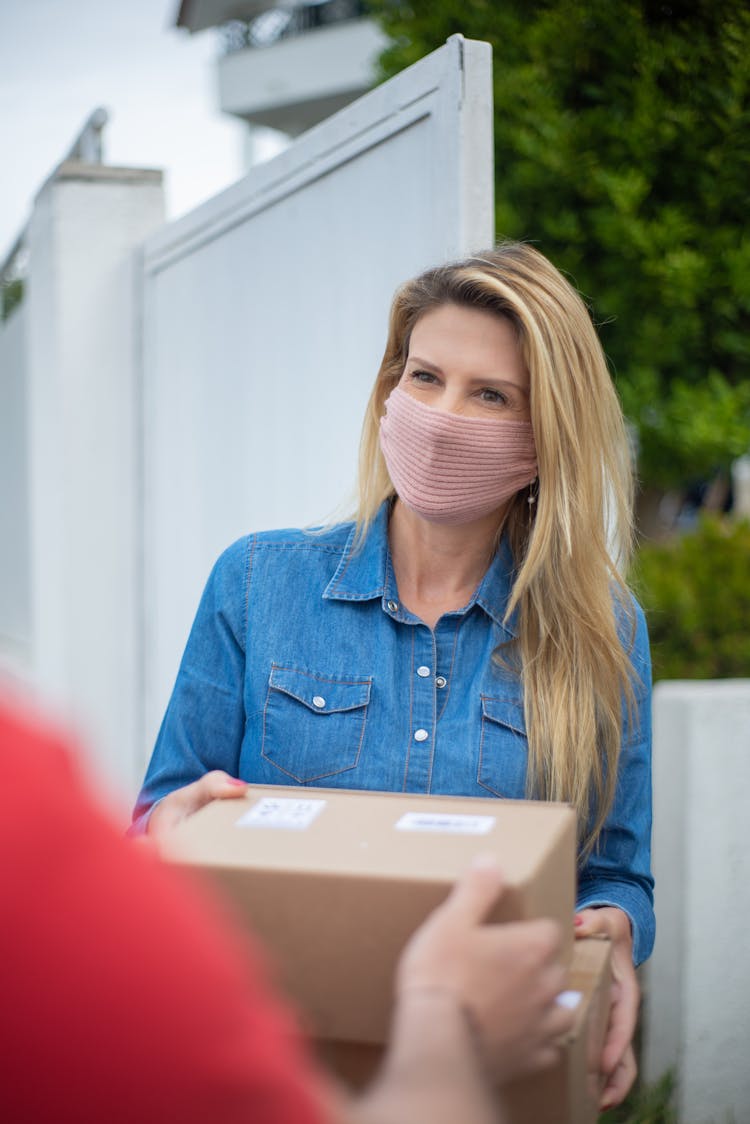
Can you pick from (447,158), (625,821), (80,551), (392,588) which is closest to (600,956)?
(625,821)

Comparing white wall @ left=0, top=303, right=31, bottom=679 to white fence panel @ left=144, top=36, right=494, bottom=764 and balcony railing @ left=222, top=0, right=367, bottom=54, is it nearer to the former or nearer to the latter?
white fence panel @ left=144, top=36, right=494, bottom=764

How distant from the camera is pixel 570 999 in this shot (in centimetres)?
140

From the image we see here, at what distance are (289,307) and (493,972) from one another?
2409 millimetres

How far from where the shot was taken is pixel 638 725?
6.80ft

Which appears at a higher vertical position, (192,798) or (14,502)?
(14,502)

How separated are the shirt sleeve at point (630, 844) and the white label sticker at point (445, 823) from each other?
2.08ft

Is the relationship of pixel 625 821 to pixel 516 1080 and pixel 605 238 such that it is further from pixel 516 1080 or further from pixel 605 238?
pixel 605 238

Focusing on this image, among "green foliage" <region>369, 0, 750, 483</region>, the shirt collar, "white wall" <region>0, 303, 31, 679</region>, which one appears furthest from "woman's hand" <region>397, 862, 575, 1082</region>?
"green foliage" <region>369, 0, 750, 483</region>

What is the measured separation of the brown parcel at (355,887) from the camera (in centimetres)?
125

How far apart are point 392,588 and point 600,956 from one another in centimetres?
76

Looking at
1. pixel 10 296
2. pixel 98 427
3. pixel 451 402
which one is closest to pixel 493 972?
pixel 451 402

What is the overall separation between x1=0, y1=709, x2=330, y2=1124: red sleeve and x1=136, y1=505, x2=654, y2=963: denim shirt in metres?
1.24

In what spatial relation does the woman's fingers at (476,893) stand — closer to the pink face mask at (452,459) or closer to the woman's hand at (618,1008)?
the woman's hand at (618,1008)

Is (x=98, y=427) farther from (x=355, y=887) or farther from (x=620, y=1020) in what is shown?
(x=355, y=887)
